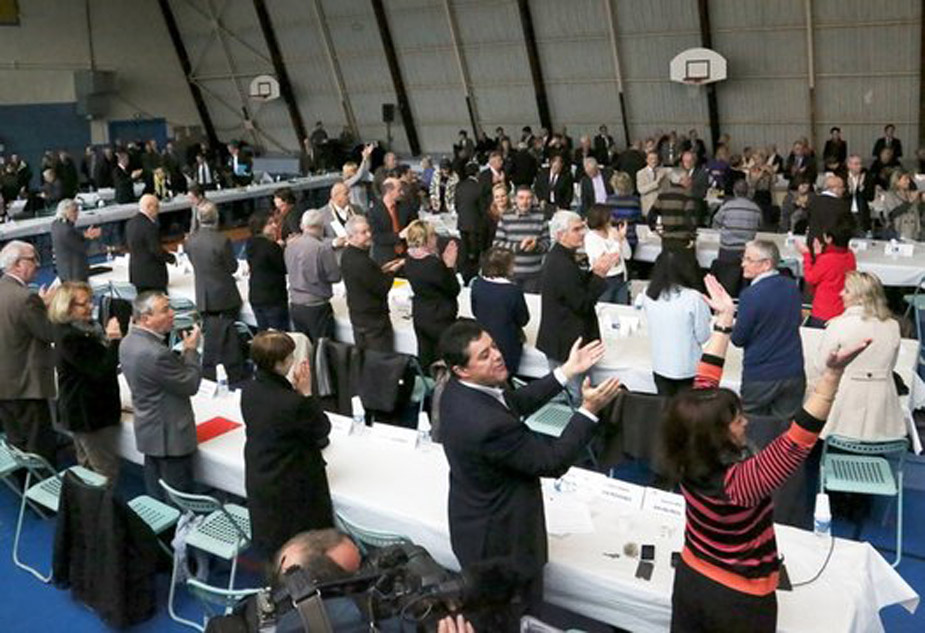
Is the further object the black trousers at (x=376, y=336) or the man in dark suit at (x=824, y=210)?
the man in dark suit at (x=824, y=210)

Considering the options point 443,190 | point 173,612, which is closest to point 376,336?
point 173,612

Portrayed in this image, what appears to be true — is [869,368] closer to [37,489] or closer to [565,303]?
[565,303]

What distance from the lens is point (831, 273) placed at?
5949 millimetres

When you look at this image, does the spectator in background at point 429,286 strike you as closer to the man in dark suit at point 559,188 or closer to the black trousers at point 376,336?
the black trousers at point 376,336

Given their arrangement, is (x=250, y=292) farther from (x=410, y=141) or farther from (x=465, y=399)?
(x=410, y=141)

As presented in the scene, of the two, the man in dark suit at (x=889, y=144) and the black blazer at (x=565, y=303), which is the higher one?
the man in dark suit at (x=889, y=144)

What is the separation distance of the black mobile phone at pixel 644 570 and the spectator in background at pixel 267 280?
4075mm

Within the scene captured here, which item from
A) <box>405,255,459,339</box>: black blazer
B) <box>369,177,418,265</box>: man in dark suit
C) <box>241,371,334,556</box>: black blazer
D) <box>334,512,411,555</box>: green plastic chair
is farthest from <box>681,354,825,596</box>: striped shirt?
<box>369,177,418,265</box>: man in dark suit

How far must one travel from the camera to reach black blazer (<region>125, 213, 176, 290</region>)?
23.9 feet

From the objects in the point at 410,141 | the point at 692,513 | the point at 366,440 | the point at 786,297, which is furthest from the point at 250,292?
the point at 410,141

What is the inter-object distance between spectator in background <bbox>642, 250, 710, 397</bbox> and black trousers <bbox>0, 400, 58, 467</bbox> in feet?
11.2

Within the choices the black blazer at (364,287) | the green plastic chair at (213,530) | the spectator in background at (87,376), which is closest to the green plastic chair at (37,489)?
the spectator in background at (87,376)

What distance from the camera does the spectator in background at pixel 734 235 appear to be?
7.67 m

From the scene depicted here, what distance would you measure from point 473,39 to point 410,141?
117 inches
